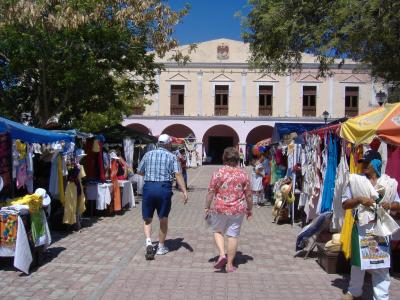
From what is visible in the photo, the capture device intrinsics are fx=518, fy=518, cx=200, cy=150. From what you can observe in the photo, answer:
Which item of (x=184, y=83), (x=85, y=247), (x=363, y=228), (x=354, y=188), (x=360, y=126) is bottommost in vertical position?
(x=85, y=247)

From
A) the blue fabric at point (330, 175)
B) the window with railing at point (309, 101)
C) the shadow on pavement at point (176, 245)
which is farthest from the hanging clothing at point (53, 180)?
the window with railing at point (309, 101)

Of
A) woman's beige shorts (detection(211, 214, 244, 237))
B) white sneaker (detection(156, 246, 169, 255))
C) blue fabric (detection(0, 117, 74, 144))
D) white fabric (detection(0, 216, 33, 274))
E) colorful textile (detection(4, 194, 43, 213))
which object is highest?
blue fabric (detection(0, 117, 74, 144))

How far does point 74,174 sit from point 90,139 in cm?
221

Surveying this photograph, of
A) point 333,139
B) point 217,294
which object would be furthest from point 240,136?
point 217,294

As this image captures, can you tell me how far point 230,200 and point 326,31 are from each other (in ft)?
22.9

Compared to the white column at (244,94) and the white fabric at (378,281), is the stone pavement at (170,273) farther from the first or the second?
the white column at (244,94)

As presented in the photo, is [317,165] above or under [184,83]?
under

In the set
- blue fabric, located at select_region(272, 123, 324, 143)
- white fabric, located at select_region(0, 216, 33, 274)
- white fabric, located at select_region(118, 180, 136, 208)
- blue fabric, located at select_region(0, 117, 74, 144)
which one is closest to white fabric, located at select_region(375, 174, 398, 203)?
white fabric, located at select_region(0, 216, 33, 274)

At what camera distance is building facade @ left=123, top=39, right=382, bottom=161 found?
3953 cm

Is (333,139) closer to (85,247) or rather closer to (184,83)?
(85,247)

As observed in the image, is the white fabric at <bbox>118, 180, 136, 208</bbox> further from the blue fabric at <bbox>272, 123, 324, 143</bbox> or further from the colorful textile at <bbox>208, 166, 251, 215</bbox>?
the colorful textile at <bbox>208, 166, 251, 215</bbox>

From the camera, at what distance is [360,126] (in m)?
6.14

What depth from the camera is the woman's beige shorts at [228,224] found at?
6.54 m

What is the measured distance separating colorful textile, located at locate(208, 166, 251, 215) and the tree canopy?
18.3 ft
